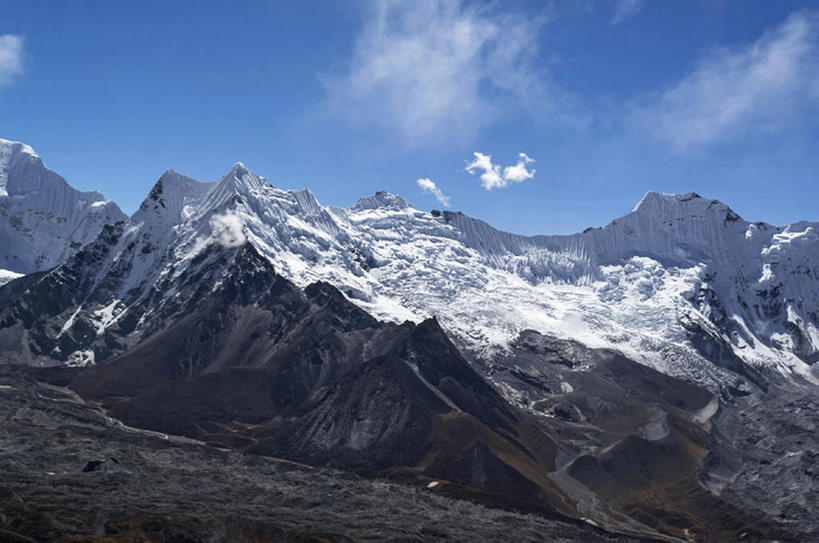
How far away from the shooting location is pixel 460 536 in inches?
5221

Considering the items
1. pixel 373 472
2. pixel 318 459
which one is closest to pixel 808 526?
pixel 373 472

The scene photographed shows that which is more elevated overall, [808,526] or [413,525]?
[808,526]

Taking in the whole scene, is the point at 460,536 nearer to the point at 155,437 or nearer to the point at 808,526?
the point at 808,526

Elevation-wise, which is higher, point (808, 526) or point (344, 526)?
point (808, 526)

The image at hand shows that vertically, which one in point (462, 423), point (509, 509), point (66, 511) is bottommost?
point (66, 511)

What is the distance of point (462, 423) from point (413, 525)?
64.1m

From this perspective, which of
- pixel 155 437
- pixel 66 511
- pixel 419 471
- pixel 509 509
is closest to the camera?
pixel 66 511

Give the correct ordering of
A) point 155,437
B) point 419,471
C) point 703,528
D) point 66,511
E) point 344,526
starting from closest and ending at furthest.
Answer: point 66,511 → point 344,526 → point 703,528 → point 419,471 → point 155,437

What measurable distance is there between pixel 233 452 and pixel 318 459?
19905 millimetres

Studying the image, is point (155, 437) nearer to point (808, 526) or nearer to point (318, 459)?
point (318, 459)

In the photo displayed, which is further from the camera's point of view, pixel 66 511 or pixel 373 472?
pixel 373 472

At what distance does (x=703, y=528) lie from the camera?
169 m

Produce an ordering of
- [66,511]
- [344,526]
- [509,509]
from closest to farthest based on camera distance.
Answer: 1. [66,511]
2. [344,526]
3. [509,509]

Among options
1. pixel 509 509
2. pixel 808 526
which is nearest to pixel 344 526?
pixel 509 509
